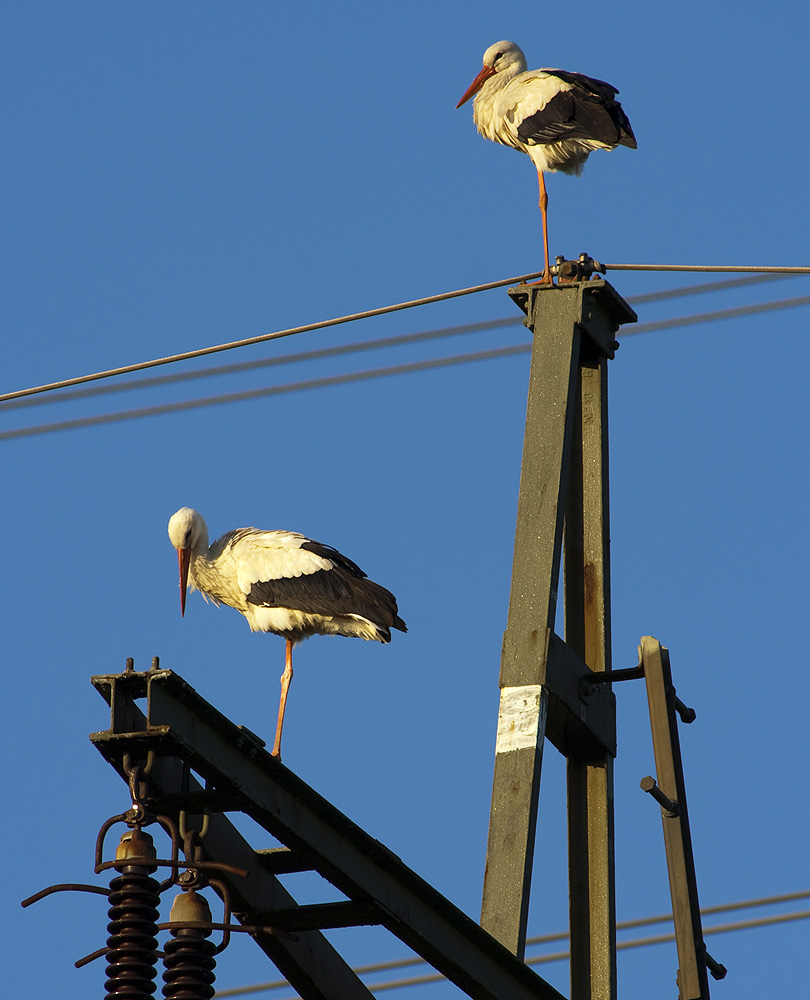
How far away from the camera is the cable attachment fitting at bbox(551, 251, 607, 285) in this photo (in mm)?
8406

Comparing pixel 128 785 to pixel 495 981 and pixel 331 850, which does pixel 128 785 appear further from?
pixel 495 981

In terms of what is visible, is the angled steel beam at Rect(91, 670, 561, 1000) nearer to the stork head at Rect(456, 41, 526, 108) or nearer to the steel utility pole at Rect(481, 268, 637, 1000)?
Result: the steel utility pole at Rect(481, 268, 637, 1000)

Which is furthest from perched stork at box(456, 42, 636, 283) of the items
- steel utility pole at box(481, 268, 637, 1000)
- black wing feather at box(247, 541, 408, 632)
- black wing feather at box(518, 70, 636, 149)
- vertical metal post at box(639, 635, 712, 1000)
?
vertical metal post at box(639, 635, 712, 1000)

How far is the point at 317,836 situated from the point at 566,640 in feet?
9.68

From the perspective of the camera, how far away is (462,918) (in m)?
5.84

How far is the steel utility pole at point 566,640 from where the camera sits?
711 cm

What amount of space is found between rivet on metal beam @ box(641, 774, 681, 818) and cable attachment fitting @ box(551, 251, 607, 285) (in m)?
2.48

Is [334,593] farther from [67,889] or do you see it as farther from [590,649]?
[67,889]

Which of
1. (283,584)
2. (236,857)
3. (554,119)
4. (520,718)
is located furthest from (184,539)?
(236,857)

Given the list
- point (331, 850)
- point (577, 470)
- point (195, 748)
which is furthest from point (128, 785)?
point (577, 470)

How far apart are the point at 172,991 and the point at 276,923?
1.06 metres

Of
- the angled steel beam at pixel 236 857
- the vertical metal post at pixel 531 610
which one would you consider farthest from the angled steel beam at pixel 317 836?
the vertical metal post at pixel 531 610

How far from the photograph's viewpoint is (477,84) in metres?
13.5

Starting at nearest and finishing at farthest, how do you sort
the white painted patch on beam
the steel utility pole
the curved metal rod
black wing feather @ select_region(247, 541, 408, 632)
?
the curved metal rod → the steel utility pole → the white painted patch on beam → black wing feather @ select_region(247, 541, 408, 632)
